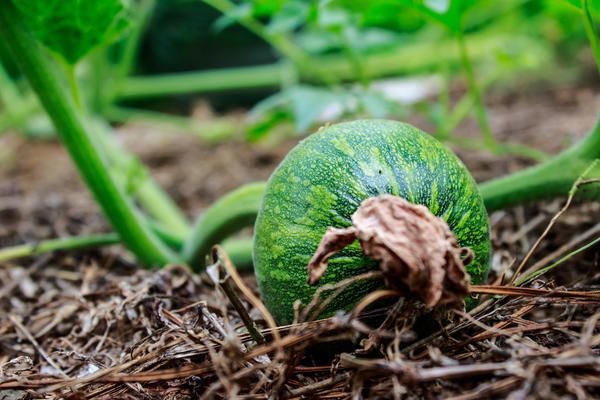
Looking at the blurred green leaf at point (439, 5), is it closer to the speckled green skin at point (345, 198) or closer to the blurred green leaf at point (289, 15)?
the speckled green skin at point (345, 198)

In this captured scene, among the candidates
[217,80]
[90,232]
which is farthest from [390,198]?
[217,80]

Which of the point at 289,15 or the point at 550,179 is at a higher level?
the point at 289,15

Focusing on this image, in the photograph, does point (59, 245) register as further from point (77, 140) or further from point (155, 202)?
point (155, 202)

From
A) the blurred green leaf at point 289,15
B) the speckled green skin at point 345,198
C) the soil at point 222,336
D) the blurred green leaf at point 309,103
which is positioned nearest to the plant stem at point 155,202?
the soil at point 222,336

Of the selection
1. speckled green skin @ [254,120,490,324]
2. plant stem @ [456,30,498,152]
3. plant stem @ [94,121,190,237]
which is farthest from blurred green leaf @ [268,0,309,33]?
speckled green skin @ [254,120,490,324]

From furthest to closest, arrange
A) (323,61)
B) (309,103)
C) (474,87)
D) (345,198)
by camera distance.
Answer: (323,61)
(309,103)
(474,87)
(345,198)

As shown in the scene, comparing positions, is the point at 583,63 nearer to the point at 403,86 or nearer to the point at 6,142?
the point at 403,86

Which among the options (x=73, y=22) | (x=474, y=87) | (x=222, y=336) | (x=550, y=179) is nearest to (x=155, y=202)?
(x=73, y=22)
